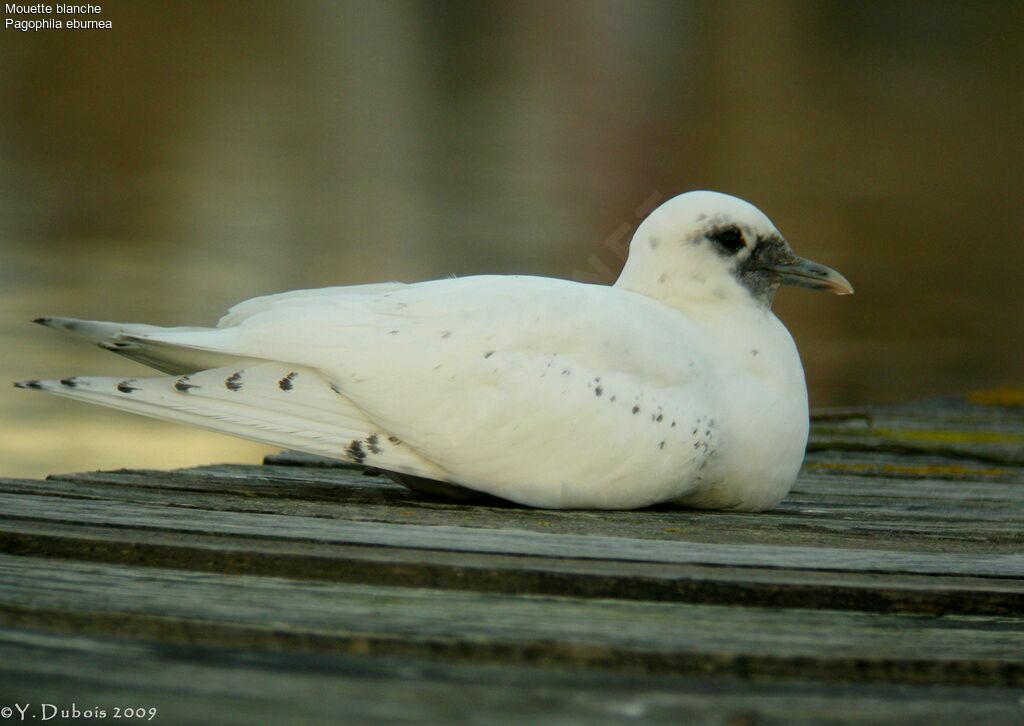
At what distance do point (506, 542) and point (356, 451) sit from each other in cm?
57

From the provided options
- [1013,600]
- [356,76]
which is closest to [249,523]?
[1013,600]

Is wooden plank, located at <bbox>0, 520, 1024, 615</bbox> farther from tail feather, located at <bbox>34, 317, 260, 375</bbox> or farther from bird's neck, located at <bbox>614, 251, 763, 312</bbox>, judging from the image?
bird's neck, located at <bbox>614, 251, 763, 312</bbox>

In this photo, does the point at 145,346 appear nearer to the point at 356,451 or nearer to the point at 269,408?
the point at 269,408

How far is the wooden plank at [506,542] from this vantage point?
203cm

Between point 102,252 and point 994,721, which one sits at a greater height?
point 102,252

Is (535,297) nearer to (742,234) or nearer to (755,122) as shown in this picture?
(742,234)

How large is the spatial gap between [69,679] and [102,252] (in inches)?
398

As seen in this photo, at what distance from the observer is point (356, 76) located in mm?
21531

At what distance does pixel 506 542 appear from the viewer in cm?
209

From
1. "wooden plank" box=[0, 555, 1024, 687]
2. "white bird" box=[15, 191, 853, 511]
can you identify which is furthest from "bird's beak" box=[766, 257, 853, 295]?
"wooden plank" box=[0, 555, 1024, 687]

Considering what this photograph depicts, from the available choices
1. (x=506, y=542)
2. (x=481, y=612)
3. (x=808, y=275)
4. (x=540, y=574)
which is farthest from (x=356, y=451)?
(x=808, y=275)

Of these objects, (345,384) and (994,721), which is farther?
(345,384)

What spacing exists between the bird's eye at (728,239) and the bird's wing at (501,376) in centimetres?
46

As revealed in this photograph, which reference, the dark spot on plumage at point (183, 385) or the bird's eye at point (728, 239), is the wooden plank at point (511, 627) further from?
the bird's eye at point (728, 239)
